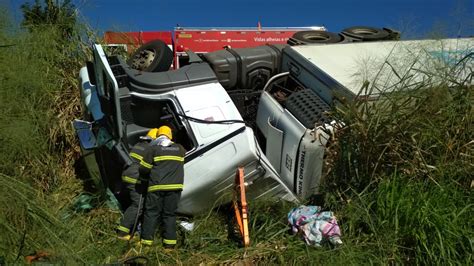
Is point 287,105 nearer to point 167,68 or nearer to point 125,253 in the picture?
point 167,68

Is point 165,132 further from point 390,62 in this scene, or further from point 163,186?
point 390,62

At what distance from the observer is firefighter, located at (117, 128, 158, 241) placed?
5.23m

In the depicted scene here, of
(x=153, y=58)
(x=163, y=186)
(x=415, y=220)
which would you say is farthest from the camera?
(x=153, y=58)

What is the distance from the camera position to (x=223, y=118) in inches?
208

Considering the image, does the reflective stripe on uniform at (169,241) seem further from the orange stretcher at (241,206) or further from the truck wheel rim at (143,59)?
the truck wheel rim at (143,59)

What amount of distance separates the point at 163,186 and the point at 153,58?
1.86m

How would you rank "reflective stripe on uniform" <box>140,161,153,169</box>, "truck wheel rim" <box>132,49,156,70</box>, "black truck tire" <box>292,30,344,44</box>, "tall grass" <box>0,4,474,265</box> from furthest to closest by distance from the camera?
"black truck tire" <box>292,30,344,44</box>, "truck wheel rim" <box>132,49,156,70</box>, "reflective stripe on uniform" <box>140,161,153,169</box>, "tall grass" <box>0,4,474,265</box>

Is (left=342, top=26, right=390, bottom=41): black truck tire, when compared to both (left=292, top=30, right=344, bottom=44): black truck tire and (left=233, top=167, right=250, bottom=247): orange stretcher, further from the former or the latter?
(left=233, top=167, right=250, bottom=247): orange stretcher

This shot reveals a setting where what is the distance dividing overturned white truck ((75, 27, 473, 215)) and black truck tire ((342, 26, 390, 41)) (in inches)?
35.3

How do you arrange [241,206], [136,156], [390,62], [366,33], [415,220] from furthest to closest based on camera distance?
[366,33], [390,62], [136,156], [241,206], [415,220]

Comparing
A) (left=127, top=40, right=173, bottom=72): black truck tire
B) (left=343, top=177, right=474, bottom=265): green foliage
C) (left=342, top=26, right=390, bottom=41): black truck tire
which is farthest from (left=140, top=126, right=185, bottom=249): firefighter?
(left=342, top=26, right=390, bottom=41): black truck tire

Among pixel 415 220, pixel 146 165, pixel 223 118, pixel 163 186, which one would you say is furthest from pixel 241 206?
pixel 415 220

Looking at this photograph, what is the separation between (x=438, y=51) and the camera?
531cm

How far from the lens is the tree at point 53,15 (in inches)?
294
